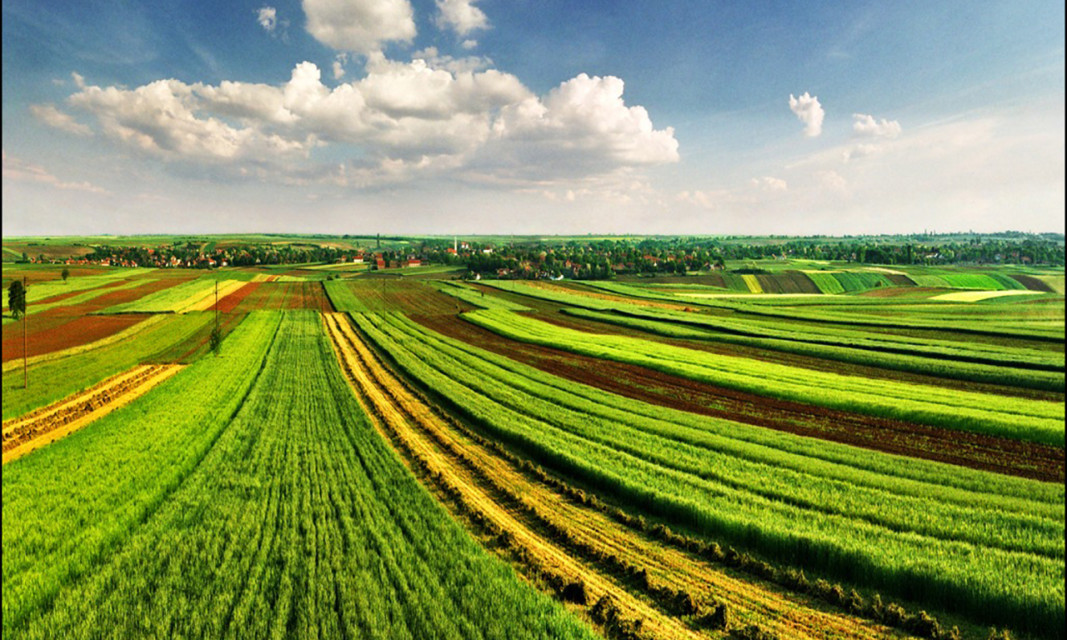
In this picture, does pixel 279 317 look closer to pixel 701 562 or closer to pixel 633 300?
pixel 633 300

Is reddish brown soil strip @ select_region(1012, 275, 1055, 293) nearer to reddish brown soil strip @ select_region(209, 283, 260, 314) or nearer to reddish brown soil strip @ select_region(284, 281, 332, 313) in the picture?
reddish brown soil strip @ select_region(284, 281, 332, 313)

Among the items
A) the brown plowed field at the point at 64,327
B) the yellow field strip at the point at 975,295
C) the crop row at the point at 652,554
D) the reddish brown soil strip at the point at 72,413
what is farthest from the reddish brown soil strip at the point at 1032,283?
the brown plowed field at the point at 64,327

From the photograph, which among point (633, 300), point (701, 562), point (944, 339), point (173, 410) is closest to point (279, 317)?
point (173, 410)

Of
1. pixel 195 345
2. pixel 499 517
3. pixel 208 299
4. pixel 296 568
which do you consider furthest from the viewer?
pixel 208 299

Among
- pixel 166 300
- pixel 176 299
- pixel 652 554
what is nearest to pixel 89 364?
pixel 166 300

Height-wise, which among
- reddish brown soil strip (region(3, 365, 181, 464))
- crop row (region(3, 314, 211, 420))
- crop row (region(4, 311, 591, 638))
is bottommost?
reddish brown soil strip (region(3, 365, 181, 464))

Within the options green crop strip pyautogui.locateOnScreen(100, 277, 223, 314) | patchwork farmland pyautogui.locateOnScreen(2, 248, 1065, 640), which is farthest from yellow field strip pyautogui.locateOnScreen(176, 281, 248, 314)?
patchwork farmland pyautogui.locateOnScreen(2, 248, 1065, 640)

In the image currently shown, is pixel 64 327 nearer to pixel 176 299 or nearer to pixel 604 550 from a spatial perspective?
pixel 176 299
